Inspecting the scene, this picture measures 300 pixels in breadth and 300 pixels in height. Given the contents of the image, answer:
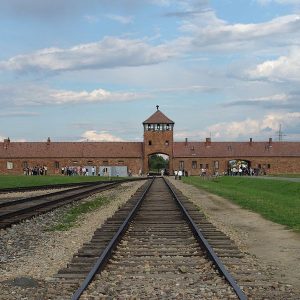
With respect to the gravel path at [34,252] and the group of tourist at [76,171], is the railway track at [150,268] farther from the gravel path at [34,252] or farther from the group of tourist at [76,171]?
the group of tourist at [76,171]

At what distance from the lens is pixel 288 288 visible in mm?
7414

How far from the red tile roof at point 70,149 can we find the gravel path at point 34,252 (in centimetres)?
8818

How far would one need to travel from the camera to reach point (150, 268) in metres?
8.63

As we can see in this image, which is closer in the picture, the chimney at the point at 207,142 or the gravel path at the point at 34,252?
Result: the gravel path at the point at 34,252

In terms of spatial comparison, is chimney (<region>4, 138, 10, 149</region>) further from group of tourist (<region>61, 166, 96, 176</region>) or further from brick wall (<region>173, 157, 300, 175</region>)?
brick wall (<region>173, 157, 300, 175</region>)

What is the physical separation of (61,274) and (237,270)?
2.52 m

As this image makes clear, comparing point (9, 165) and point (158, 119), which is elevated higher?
point (158, 119)

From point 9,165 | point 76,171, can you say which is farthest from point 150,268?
point 9,165

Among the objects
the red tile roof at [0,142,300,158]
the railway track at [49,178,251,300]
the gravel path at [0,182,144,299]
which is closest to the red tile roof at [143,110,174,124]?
the red tile roof at [0,142,300,158]

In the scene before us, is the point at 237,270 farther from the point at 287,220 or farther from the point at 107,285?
the point at 287,220

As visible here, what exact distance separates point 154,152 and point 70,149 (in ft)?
50.2

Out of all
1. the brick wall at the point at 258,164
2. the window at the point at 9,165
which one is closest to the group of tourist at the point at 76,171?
the window at the point at 9,165

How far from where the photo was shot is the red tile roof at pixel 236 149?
106m

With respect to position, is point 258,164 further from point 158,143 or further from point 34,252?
point 34,252
